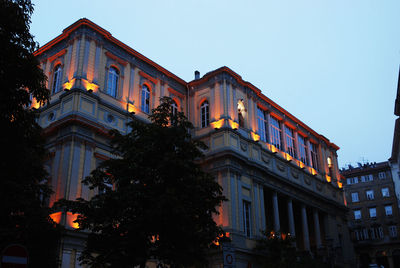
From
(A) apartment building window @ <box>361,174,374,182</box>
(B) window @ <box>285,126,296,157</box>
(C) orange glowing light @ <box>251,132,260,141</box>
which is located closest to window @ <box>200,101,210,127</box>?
(C) orange glowing light @ <box>251,132,260,141</box>

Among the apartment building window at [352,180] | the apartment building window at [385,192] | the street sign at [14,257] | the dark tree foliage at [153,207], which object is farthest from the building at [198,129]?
the apartment building window at [352,180]

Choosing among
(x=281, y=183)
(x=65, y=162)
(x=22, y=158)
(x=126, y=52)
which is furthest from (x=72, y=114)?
(x=281, y=183)

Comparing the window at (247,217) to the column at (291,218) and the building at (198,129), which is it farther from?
the column at (291,218)

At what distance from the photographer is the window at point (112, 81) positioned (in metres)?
27.4

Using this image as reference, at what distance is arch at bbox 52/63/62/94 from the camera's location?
27.0 meters

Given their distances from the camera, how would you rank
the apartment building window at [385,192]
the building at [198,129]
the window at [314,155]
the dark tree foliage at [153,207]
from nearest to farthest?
the dark tree foliage at [153,207] < the building at [198,129] < the window at [314,155] < the apartment building window at [385,192]

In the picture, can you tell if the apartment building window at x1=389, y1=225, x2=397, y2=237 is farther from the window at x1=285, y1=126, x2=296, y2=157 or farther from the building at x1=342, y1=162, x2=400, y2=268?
the window at x1=285, y1=126, x2=296, y2=157

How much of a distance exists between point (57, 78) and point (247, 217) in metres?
15.9

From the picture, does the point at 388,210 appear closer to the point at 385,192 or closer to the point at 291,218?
the point at 385,192

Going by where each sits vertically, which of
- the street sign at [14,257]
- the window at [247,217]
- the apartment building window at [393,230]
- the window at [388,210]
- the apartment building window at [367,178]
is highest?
the apartment building window at [367,178]

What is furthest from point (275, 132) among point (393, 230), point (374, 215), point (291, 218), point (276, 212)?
point (374, 215)

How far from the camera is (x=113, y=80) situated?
28.0m

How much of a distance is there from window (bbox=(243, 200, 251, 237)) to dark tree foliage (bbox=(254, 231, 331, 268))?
1.08 m

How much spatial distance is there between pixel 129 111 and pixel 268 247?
12726mm
